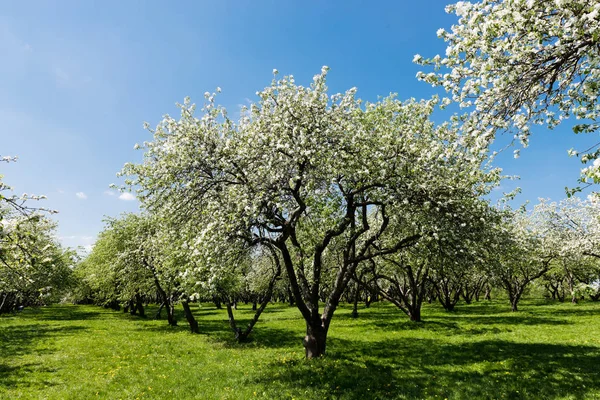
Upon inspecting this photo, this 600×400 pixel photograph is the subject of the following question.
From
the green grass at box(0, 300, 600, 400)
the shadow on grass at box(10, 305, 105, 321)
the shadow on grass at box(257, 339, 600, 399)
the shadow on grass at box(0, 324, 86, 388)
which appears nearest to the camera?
the shadow on grass at box(257, 339, 600, 399)

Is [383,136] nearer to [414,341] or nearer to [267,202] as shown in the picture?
[267,202]

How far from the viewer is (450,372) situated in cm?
1686

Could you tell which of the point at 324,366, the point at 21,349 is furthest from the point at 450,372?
the point at 21,349

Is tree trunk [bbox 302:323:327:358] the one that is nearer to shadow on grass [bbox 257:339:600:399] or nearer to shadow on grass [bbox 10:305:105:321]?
shadow on grass [bbox 257:339:600:399]

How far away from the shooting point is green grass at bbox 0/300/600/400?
14719mm

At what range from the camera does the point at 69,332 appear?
115 ft

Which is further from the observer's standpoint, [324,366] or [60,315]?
[60,315]

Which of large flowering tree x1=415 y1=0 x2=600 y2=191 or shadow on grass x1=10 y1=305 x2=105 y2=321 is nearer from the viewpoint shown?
large flowering tree x1=415 y1=0 x2=600 y2=191

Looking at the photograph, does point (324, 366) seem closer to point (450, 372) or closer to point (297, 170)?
point (450, 372)

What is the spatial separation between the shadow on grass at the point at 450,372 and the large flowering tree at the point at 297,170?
2.77 metres

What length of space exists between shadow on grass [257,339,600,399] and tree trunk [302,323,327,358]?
72 cm

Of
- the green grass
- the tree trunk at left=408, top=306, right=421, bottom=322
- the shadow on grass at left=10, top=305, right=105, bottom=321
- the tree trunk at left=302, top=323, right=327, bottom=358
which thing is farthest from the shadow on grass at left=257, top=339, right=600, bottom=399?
the shadow on grass at left=10, top=305, right=105, bottom=321

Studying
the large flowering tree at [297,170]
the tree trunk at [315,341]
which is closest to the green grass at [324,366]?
the tree trunk at [315,341]

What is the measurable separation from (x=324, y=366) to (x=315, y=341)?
2014 mm
